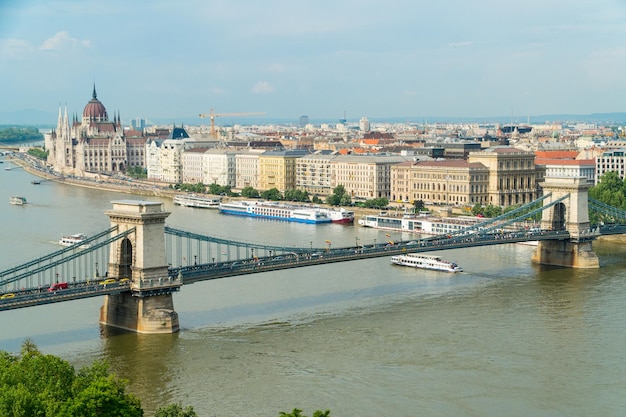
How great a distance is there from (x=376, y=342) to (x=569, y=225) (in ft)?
37.9

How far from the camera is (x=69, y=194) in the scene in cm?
5400

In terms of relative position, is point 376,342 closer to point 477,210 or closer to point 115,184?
point 477,210

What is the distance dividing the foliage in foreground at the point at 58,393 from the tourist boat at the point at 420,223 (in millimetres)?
21992

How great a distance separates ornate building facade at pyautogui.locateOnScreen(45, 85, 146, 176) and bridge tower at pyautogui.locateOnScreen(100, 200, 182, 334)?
50.8m

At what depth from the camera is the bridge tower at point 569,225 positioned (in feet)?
92.5

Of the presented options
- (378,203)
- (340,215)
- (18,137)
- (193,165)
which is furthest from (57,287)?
(18,137)

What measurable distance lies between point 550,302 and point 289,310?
5.53 meters

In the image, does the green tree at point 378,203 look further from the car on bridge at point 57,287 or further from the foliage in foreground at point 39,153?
the foliage in foreground at point 39,153

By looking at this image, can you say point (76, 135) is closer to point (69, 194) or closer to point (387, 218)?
point (69, 194)

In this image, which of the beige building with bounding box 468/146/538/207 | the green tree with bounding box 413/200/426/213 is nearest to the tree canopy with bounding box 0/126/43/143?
the green tree with bounding box 413/200/426/213

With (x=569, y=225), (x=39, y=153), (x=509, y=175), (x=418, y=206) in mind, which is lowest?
(x=418, y=206)

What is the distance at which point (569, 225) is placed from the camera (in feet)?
94.2

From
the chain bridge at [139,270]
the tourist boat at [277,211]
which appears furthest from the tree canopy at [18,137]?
the chain bridge at [139,270]

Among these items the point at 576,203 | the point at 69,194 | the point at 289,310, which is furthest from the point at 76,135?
the point at 289,310
